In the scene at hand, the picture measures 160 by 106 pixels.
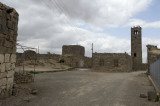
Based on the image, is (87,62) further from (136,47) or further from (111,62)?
(136,47)

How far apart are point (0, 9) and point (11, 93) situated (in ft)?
11.9

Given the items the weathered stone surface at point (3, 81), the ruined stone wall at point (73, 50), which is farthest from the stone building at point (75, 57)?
the weathered stone surface at point (3, 81)

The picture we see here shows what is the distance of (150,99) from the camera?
Answer: 272 inches

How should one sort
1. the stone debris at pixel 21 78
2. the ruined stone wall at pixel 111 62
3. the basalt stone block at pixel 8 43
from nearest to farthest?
the basalt stone block at pixel 8 43, the stone debris at pixel 21 78, the ruined stone wall at pixel 111 62

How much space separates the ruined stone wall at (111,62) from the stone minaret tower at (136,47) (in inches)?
545

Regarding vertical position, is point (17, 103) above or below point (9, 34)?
below

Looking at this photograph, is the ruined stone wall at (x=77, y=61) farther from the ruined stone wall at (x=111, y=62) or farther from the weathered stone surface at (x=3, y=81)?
the weathered stone surface at (x=3, y=81)

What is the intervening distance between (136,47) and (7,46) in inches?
1581

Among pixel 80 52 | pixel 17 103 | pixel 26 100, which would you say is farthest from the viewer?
pixel 80 52

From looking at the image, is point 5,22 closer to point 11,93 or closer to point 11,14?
point 11,14

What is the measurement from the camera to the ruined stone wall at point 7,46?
6371 mm

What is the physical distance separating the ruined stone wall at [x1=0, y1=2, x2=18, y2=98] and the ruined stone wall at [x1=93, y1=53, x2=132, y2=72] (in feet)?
76.2

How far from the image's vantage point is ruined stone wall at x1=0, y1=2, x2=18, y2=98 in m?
6.37

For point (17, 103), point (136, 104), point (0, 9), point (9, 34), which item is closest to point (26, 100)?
point (17, 103)
